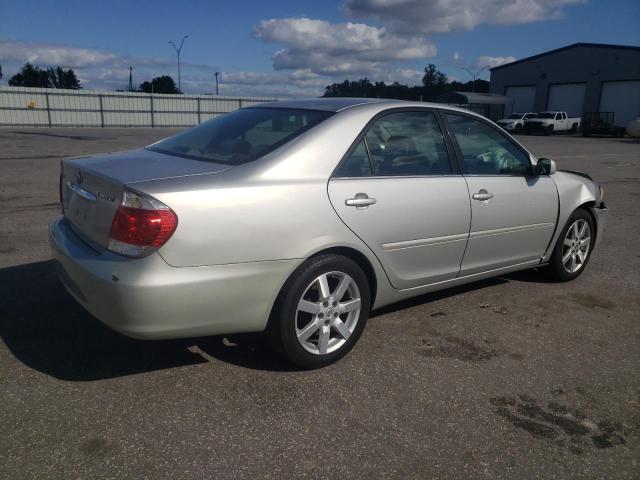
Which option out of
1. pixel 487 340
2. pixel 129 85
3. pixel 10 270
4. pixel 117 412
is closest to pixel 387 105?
pixel 487 340

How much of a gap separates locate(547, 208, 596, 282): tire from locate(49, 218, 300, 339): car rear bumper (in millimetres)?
2904

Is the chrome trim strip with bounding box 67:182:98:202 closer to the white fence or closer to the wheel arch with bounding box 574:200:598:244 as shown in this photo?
the wheel arch with bounding box 574:200:598:244

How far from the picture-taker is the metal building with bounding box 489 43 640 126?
145 feet

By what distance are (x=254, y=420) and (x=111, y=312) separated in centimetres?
88

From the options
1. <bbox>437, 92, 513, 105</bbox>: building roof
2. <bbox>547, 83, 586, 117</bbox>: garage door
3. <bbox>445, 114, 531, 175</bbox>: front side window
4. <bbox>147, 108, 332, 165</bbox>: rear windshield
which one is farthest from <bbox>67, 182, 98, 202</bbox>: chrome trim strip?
<bbox>547, 83, 586, 117</bbox>: garage door

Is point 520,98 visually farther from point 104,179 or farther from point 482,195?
point 104,179

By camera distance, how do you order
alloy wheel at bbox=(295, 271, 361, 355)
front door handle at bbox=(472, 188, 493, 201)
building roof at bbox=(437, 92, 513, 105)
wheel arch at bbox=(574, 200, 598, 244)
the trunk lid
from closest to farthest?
the trunk lid → alloy wheel at bbox=(295, 271, 361, 355) → front door handle at bbox=(472, 188, 493, 201) → wheel arch at bbox=(574, 200, 598, 244) → building roof at bbox=(437, 92, 513, 105)

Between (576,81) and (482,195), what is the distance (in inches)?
2011

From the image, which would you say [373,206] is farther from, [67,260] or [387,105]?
[67,260]

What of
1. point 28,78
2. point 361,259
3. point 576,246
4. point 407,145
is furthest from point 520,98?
point 28,78

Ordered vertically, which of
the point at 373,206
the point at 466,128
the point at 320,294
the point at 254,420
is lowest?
the point at 254,420

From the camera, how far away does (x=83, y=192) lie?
3.07 m

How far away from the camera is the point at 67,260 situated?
297 centimetres

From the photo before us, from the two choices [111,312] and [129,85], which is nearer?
[111,312]
